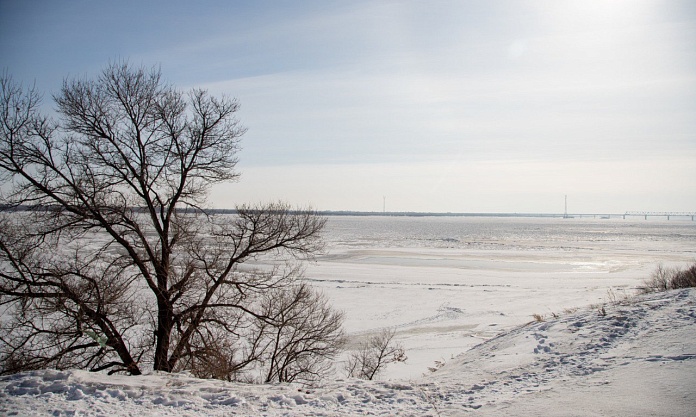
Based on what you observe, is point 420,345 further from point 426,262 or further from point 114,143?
point 426,262

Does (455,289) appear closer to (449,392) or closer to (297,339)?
(297,339)

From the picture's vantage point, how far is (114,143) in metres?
10.8

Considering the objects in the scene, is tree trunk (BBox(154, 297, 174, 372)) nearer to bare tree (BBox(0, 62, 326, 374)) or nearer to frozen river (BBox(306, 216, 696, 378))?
bare tree (BBox(0, 62, 326, 374))

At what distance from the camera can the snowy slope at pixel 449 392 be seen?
5.69m

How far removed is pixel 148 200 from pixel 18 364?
4416mm


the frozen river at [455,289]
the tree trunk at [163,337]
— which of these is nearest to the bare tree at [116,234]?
the tree trunk at [163,337]

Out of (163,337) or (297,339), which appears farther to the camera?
(297,339)

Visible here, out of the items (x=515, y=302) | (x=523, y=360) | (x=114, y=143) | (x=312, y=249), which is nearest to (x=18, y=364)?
(x=114, y=143)

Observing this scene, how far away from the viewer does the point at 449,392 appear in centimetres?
657

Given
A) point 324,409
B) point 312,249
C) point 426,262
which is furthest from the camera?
point 426,262

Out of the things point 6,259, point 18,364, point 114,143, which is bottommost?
point 18,364

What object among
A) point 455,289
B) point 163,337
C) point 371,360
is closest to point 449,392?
point 163,337

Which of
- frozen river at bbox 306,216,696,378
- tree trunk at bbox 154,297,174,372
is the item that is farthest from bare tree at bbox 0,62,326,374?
frozen river at bbox 306,216,696,378

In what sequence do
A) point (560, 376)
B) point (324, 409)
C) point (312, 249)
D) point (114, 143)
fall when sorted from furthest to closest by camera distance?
point (312, 249) < point (114, 143) < point (560, 376) < point (324, 409)
